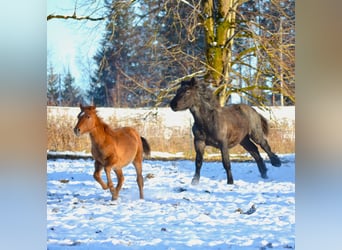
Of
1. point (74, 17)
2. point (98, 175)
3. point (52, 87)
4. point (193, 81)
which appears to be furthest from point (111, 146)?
point (74, 17)

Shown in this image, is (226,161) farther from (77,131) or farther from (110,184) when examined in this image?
(77,131)

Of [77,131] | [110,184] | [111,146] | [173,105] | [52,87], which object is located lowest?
[110,184]

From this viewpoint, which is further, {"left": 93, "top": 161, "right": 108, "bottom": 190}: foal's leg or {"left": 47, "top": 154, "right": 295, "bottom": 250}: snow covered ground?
{"left": 93, "top": 161, "right": 108, "bottom": 190}: foal's leg

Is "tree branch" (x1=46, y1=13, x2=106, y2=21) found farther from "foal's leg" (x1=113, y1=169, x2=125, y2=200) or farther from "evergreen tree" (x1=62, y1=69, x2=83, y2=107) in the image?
"foal's leg" (x1=113, y1=169, x2=125, y2=200)

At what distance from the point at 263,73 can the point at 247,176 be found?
711 mm

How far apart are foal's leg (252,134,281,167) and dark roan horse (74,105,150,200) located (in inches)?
29.8

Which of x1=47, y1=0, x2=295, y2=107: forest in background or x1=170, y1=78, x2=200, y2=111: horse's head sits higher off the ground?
x1=47, y1=0, x2=295, y2=107: forest in background

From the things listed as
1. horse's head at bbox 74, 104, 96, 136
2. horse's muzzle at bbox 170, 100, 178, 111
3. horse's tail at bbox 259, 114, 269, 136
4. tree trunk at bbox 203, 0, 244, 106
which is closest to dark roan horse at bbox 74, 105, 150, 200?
horse's head at bbox 74, 104, 96, 136

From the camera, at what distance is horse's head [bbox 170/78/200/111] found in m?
3.02

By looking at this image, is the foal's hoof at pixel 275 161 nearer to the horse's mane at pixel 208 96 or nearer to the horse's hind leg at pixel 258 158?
the horse's hind leg at pixel 258 158

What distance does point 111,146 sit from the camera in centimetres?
302

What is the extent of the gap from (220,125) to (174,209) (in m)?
0.66
